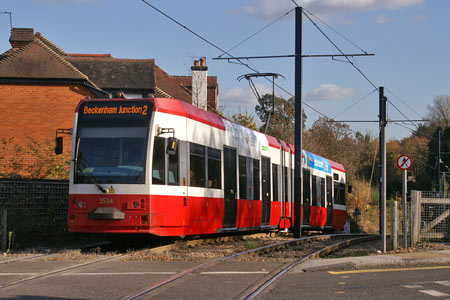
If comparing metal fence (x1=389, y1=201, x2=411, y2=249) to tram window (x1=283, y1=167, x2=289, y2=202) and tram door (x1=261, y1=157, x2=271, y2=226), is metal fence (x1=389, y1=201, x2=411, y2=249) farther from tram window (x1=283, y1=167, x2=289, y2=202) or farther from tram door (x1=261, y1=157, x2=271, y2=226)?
tram window (x1=283, y1=167, x2=289, y2=202)

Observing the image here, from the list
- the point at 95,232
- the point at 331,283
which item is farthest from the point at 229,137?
the point at 331,283

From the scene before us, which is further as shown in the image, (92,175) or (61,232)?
(61,232)

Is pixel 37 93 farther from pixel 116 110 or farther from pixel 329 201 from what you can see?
pixel 116 110

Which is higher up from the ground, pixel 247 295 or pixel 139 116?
pixel 139 116

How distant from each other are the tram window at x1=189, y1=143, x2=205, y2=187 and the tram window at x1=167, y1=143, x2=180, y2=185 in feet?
2.17

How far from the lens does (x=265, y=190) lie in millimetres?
21328

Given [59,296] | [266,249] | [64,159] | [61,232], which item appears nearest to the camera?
[59,296]

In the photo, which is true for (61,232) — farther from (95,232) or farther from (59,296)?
(59,296)

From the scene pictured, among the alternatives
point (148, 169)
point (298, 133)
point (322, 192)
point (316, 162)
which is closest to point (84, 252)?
point (148, 169)

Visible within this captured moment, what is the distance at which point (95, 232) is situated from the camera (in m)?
14.4

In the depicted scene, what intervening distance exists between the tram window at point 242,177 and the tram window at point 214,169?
5.12ft

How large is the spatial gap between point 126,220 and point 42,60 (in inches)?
711

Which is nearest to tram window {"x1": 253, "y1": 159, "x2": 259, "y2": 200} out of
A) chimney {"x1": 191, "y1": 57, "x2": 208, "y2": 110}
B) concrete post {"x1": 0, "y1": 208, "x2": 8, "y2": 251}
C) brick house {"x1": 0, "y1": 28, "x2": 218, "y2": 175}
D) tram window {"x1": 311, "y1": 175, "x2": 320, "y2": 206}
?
tram window {"x1": 311, "y1": 175, "x2": 320, "y2": 206}

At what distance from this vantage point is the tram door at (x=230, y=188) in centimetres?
1802
